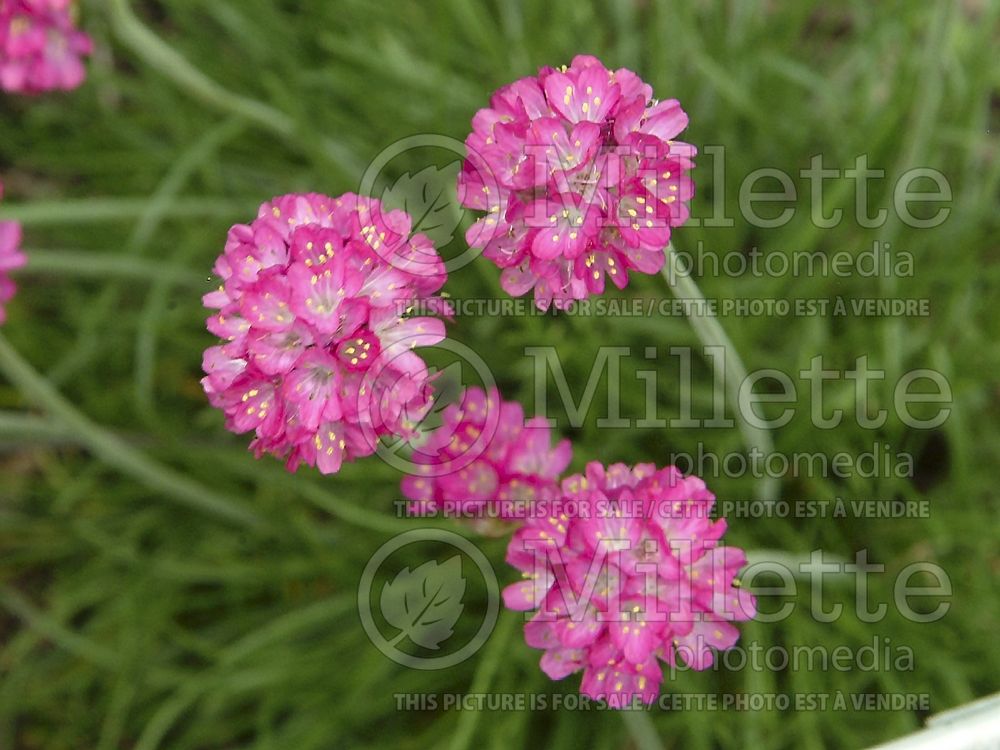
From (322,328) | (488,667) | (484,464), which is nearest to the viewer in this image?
(322,328)

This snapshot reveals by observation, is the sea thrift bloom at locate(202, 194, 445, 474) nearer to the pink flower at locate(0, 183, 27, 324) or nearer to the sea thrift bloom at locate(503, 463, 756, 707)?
the sea thrift bloom at locate(503, 463, 756, 707)

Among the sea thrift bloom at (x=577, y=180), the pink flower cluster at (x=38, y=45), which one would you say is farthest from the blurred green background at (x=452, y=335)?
the sea thrift bloom at (x=577, y=180)

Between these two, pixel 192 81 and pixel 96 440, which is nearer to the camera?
pixel 96 440

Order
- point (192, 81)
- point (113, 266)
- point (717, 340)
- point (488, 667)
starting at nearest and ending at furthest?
point (717, 340) → point (488, 667) → point (192, 81) → point (113, 266)

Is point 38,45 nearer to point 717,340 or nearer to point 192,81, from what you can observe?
point 192,81

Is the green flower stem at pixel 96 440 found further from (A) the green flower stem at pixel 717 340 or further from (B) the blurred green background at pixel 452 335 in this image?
(A) the green flower stem at pixel 717 340

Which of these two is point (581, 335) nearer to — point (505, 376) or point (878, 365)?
point (505, 376)

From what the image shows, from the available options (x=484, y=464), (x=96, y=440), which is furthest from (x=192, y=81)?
(x=484, y=464)

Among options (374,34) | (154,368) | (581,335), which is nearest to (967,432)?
(581,335)

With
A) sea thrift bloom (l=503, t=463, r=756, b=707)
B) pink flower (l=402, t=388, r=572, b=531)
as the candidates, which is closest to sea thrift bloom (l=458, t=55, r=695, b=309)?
sea thrift bloom (l=503, t=463, r=756, b=707)
